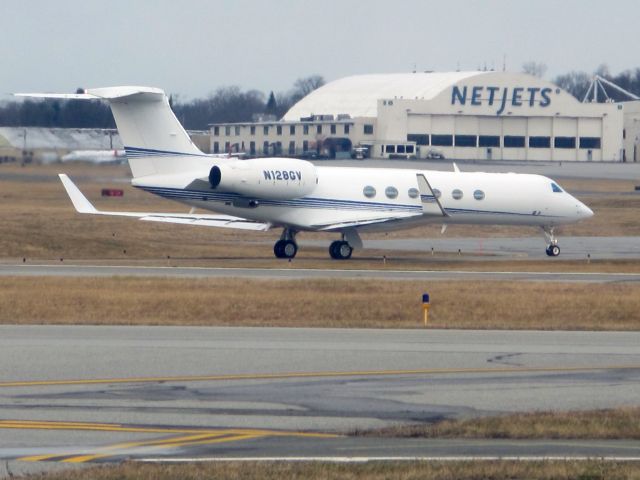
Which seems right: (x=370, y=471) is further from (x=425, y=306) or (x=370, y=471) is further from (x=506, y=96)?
(x=506, y=96)

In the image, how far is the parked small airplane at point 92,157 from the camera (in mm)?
51750

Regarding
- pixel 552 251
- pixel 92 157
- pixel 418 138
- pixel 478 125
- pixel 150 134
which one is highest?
pixel 478 125

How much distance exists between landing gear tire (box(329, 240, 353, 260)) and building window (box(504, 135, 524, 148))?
84.6 meters

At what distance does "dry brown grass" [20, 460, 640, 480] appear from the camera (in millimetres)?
10562

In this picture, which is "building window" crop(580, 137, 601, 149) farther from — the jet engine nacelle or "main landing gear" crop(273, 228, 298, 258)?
the jet engine nacelle

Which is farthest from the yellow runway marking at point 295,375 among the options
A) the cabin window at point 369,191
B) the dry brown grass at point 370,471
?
the cabin window at point 369,191

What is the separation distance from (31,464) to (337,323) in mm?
13384

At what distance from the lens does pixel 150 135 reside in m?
38.3

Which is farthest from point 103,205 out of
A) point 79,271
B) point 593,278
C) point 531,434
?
point 531,434

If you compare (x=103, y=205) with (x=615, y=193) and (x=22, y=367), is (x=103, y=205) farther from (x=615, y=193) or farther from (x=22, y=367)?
(x=22, y=367)

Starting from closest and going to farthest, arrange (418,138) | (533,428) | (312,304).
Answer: (533,428) → (312,304) → (418,138)

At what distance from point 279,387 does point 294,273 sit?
1907 centimetres

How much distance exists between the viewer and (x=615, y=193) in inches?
3238

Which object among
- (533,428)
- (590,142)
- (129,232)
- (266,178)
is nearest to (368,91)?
(590,142)
